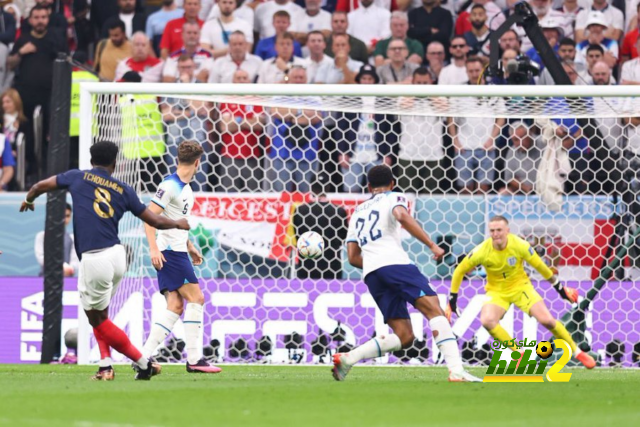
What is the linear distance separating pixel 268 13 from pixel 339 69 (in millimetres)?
1939

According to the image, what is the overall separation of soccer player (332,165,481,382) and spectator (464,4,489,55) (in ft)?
23.7

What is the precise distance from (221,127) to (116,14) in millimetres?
4234

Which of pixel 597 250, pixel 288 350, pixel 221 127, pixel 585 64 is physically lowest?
pixel 288 350

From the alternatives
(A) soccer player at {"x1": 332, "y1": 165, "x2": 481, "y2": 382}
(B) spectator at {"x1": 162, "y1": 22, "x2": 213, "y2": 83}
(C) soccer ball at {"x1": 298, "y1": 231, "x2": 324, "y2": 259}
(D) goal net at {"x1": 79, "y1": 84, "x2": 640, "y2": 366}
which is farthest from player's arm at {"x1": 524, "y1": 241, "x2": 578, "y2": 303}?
(B) spectator at {"x1": 162, "y1": 22, "x2": 213, "y2": 83}

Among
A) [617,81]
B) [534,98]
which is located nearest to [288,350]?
[534,98]

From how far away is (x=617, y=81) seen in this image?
16.4 meters

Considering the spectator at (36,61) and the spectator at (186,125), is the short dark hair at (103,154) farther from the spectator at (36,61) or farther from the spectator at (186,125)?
the spectator at (36,61)

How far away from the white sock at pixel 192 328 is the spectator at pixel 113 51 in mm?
7488

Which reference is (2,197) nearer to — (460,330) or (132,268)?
(132,268)

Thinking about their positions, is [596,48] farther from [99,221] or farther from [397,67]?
[99,221]

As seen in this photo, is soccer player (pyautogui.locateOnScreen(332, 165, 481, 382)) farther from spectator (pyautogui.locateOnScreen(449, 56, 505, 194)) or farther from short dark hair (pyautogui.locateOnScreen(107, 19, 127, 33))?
short dark hair (pyautogui.locateOnScreen(107, 19, 127, 33))

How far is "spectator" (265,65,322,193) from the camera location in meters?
14.7

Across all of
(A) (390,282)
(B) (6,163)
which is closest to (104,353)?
(A) (390,282)

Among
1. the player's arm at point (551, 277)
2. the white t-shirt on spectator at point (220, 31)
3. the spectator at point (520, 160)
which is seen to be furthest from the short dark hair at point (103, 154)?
the white t-shirt on spectator at point (220, 31)
